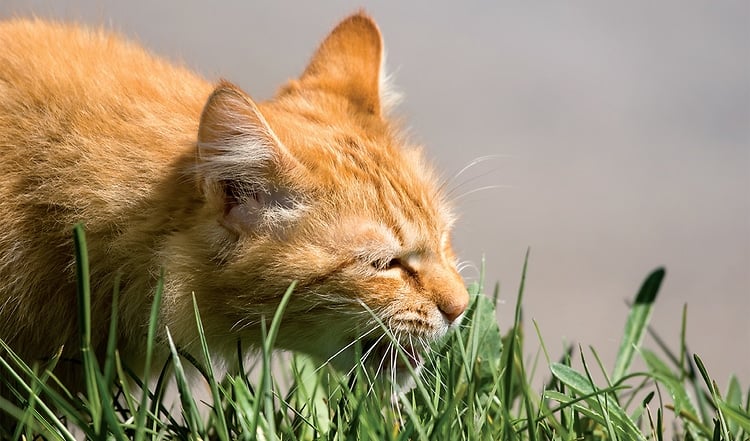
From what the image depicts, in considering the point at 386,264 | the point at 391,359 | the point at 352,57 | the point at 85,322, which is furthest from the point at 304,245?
the point at 352,57

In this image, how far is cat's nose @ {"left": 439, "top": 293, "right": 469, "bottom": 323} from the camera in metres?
1.79

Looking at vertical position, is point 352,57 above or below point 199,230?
above

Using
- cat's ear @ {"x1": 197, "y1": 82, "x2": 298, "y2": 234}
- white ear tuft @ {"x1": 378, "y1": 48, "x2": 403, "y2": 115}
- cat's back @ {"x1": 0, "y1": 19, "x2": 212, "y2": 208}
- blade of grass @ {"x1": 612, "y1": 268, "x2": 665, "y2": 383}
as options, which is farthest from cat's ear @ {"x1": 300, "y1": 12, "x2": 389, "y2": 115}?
blade of grass @ {"x1": 612, "y1": 268, "x2": 665, "y2": 383}

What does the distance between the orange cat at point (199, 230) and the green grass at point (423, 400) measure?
0.08m

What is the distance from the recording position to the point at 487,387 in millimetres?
1877

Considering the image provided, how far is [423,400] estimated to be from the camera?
1753mm

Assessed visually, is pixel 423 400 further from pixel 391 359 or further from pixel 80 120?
pixel 80 120

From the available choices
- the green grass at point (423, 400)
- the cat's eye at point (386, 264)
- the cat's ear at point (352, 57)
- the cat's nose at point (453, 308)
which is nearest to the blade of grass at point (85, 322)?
the green grass at point (423, 400)

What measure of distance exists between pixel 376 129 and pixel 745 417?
1.01 meters

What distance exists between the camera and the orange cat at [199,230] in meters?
1.73

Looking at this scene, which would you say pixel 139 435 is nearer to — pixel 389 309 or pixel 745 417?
pixel 389 309

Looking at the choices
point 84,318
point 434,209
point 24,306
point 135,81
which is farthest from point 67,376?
point 434,209

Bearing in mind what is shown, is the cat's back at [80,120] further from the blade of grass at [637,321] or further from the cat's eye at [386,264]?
the blade of grass at [637,321]

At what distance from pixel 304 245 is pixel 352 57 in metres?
0.73
